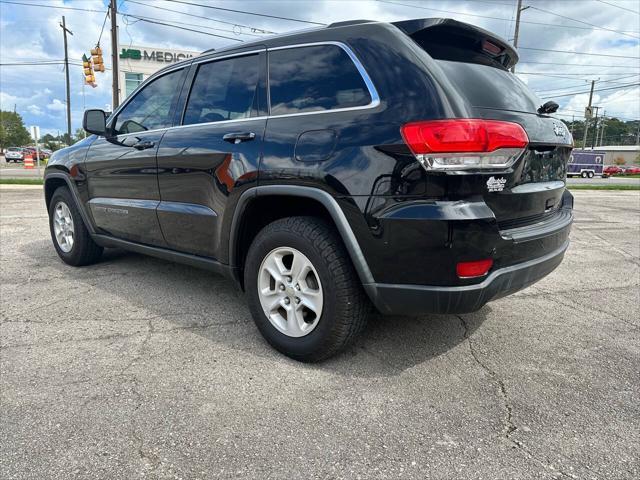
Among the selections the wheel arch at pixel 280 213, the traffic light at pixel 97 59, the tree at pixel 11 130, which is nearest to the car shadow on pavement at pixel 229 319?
the wheel arch at pixel 280 213

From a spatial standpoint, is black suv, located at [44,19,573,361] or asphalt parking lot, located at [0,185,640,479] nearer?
asphalt parking lot, located at [0,185,640,479]

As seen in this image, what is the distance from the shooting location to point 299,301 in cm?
271

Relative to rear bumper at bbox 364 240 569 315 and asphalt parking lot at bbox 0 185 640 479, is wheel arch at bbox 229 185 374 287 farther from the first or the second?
asphalt parking lot at bbox 0 185 640 479

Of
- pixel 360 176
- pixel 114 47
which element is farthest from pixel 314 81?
pixel 114 47

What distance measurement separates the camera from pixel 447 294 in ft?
7.39

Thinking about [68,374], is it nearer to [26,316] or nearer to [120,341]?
[120,341]

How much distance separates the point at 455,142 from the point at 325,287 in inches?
38.6

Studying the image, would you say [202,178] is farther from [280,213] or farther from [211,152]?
[280,213]

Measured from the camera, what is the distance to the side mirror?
4.20 metres

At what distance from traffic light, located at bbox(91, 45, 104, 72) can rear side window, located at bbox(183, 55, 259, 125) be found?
18237mm

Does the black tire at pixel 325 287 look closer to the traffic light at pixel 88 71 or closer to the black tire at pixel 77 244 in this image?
the black tire at pixel 77 244

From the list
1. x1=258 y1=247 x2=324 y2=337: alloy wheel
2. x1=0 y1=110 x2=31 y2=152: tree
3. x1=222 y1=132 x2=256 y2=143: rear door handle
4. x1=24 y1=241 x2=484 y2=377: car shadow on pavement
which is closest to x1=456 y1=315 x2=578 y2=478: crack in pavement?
x1=24 y1=241 x2=484 y2=377: car shadow on pavement

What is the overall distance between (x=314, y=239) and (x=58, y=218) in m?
3.69

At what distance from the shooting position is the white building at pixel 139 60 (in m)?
43.2
